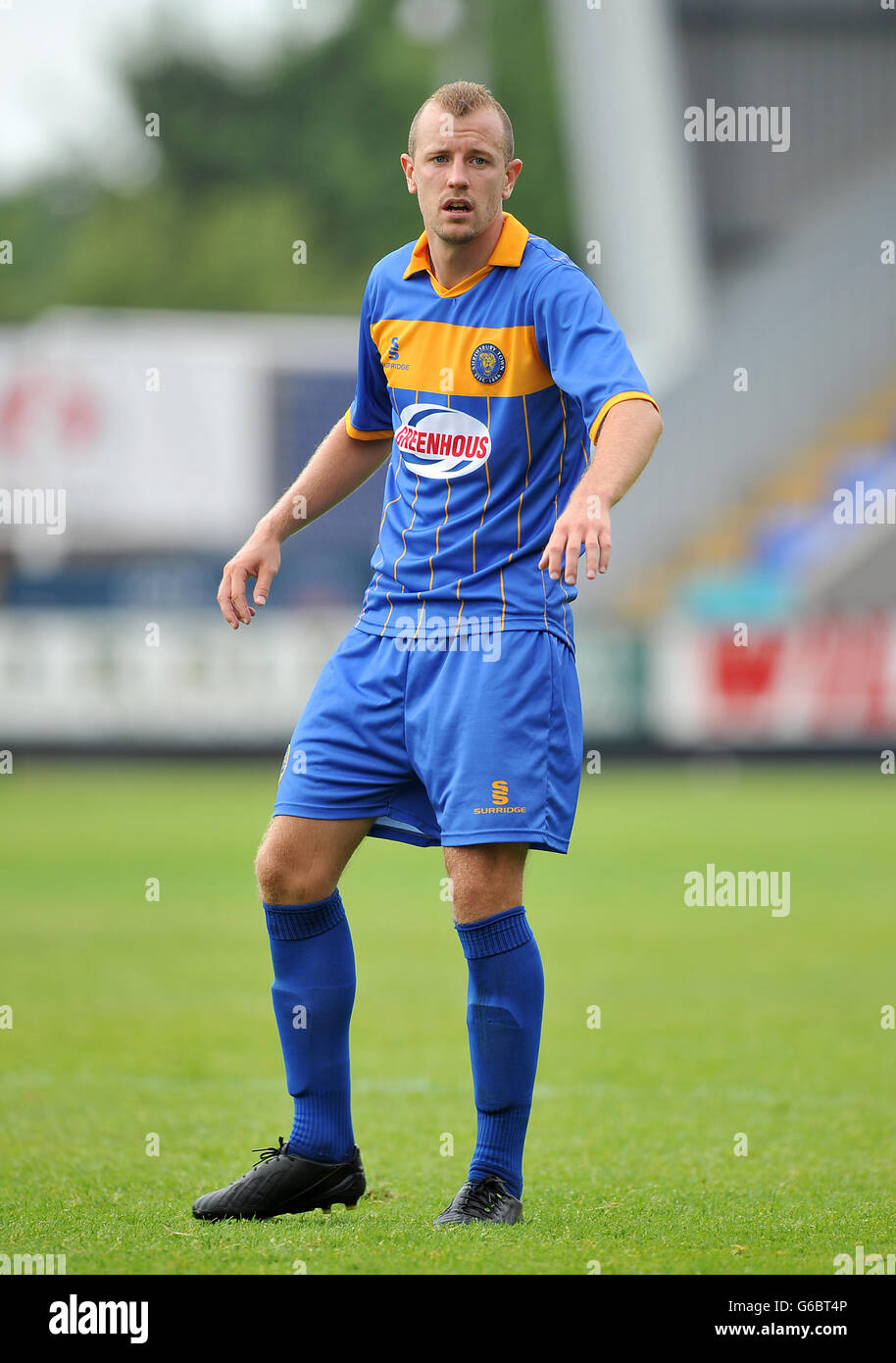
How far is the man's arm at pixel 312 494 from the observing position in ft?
13.9

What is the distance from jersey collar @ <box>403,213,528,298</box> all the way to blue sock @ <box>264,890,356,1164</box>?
4.34 feet

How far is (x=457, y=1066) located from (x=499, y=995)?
7.67ft

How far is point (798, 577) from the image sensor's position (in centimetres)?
2366

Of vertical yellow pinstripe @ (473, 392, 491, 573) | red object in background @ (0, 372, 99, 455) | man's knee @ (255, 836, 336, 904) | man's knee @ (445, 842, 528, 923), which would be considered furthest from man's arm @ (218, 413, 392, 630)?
red object in background @ (0, 372, 99, 455)

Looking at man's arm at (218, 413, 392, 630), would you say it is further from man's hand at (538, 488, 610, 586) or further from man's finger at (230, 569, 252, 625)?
man's hand at (538, 488, 610, 586)

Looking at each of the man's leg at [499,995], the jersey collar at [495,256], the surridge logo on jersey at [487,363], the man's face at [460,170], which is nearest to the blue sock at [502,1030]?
the man's leg at [499,995]

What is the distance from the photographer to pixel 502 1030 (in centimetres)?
382

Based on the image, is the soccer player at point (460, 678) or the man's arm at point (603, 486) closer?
the man's arm at point (603, 486)

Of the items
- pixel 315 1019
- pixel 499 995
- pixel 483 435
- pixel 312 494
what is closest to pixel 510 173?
pixel 483 435

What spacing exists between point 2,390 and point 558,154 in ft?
99.6

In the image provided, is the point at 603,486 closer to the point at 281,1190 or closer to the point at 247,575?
the point at 247,575

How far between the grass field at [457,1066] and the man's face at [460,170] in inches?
80.0

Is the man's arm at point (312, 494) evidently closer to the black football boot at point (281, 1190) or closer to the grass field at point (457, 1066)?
the black football boot at point (281, 1190)

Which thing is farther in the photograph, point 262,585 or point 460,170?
point 262,585
